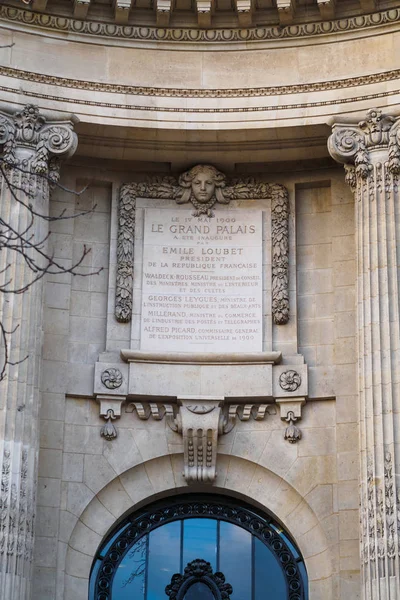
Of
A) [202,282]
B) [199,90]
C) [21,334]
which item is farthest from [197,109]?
[21,334]

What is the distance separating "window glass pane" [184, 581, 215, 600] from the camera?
22.7m

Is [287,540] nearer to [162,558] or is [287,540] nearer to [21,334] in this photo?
[162,558]

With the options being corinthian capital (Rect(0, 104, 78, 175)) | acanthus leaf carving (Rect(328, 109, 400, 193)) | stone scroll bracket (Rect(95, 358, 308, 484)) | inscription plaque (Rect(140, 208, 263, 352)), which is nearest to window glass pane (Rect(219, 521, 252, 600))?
stone scroll bracket (Rect(95, 358, 308, 484))

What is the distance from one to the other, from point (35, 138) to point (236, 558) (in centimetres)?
745

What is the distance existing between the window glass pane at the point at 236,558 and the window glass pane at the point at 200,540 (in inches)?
5.1

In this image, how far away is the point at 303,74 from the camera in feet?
76.2

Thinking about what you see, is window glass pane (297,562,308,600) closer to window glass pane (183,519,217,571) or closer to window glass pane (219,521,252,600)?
window glass pane (219,521,252,600)

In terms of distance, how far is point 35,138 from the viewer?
22.5 metres

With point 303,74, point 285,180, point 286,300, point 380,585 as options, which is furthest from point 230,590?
point 303,74

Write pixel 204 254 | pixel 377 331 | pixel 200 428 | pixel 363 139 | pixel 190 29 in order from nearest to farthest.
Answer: pixel 377 331
pixel 363 139
pixel 200 428
pixel 190 29
pixel 204 254

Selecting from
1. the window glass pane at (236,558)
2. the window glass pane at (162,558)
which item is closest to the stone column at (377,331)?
the window glass pane at (236,558)

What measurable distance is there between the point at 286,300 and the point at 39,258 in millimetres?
4155

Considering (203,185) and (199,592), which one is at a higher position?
(203,185)

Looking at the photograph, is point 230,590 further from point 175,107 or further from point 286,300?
point 175,107
